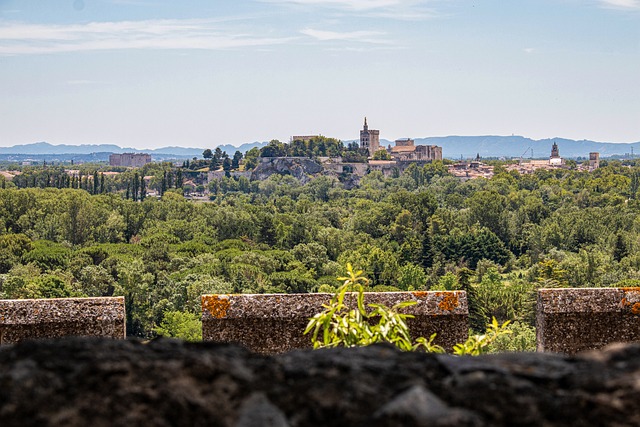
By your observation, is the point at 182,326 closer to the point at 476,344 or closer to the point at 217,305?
the point at 217,305

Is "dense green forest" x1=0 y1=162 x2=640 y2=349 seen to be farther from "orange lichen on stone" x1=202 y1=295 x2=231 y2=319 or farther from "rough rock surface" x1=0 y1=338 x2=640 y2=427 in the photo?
"rough rock surface" x1=0 y1=338 x2=640 y2=427

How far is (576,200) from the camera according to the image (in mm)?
114375

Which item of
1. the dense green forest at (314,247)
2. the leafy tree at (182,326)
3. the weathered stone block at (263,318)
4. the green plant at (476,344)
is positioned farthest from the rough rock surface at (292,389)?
the dense green forest at (314,247)

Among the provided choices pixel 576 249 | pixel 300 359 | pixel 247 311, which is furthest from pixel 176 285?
pixel 300 359

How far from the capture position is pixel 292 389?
6.30 feet

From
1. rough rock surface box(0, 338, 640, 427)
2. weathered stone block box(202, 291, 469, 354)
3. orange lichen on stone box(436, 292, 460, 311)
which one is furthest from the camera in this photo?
orange lichen on stone box(436, 292, 460, 311)

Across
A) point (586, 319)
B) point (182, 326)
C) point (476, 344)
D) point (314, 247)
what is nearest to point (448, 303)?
point (586, 319)

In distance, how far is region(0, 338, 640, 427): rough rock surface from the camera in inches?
69.9

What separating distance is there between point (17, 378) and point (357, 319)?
1.95 m

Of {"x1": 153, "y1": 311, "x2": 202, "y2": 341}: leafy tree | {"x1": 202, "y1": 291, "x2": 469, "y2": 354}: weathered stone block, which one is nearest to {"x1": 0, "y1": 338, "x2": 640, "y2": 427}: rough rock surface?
{"x1": 202, "y1": 291, "x2": 469, "y2": 354}: weathered stone block

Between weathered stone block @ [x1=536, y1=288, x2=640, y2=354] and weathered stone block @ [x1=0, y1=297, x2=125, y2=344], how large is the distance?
8.36ft

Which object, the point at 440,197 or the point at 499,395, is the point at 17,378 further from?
the point at 440,197

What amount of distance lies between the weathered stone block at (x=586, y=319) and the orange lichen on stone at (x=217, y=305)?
6.20 ft

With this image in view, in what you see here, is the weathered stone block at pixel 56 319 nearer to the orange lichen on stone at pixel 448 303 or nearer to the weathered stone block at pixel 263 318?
the weathered stone block at pixel 263 318
